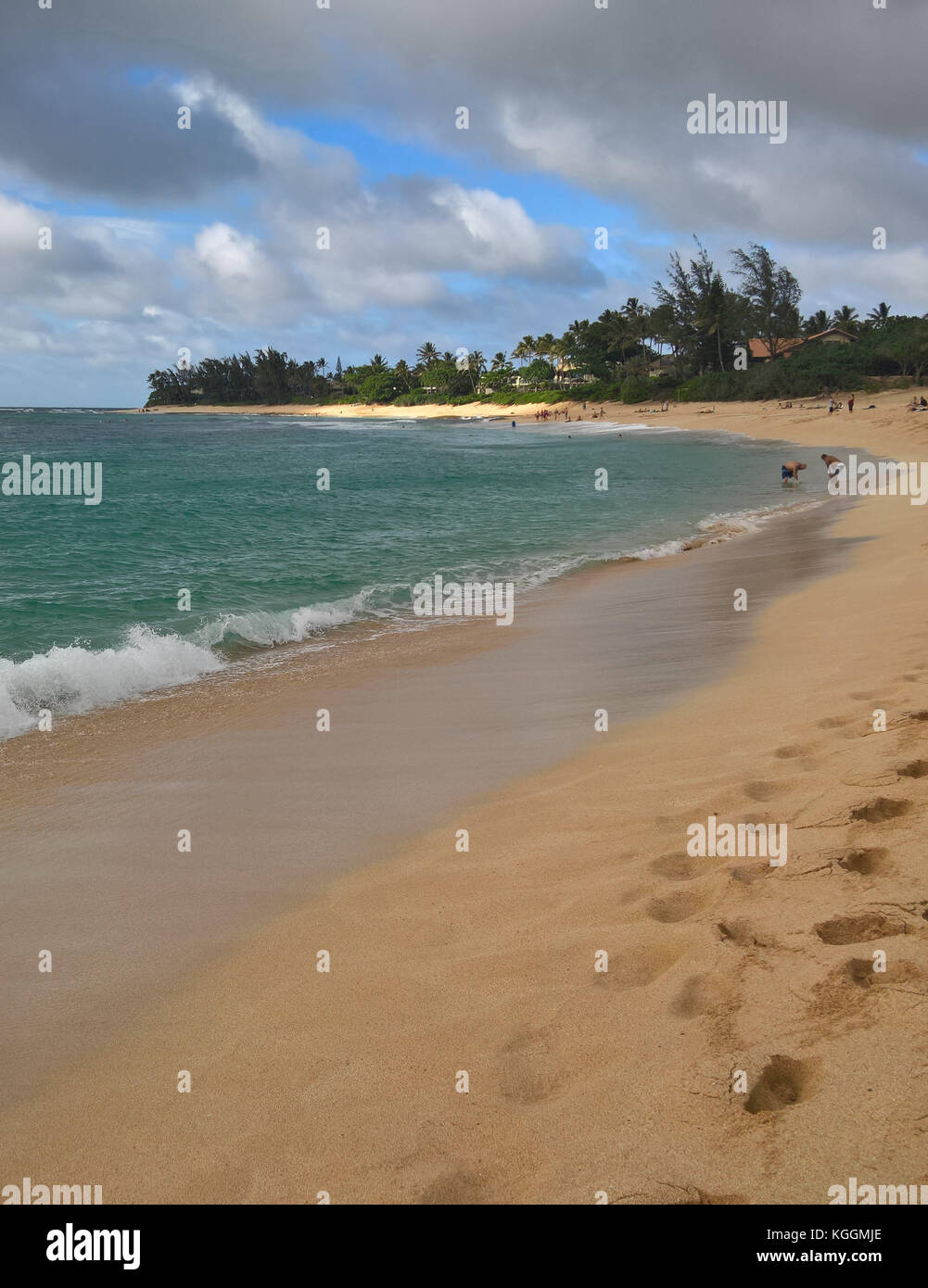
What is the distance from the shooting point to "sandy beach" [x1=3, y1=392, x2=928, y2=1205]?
2.44 m

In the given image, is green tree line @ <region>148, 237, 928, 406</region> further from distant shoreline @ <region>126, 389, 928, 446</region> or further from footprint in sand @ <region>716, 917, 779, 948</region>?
footprint in sand @ <region>716, 917, 779, 948</region>

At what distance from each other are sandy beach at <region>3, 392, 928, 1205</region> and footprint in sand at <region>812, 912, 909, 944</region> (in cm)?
1

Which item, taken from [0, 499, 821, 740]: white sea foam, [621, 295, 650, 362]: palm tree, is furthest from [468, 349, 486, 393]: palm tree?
[0, 499, 821, 740]: white sea foam

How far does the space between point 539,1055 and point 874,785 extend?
2449 mm

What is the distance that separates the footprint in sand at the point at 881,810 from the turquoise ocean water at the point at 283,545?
6489 mm

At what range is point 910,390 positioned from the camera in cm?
5806

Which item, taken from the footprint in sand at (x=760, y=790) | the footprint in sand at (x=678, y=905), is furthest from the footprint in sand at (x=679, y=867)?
the footprint in sand at (x=760, y=790)

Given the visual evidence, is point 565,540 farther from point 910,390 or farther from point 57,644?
point 910,390

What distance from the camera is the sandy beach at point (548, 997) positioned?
2436mm

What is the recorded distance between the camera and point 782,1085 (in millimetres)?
2529

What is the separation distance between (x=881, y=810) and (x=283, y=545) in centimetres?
1552

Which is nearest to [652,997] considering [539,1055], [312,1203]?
[539,1055]

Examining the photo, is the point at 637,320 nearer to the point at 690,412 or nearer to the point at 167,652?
the point at 690,412

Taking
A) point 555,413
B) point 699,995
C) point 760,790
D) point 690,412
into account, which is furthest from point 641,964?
point 555,413
